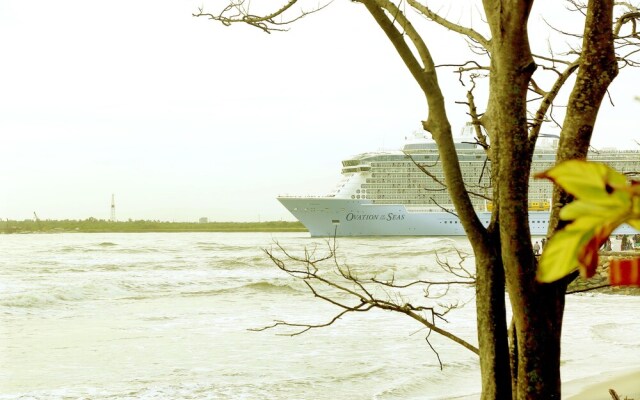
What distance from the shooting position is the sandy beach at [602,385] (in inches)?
237

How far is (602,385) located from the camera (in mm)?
6371

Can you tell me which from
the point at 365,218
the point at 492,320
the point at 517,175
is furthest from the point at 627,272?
the point at 365,218

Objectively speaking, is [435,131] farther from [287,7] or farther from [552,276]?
[552,276]

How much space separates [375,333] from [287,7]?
8.54m

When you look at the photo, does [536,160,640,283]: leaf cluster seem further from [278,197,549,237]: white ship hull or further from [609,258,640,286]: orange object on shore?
[278,197,549,237]: white ship hull

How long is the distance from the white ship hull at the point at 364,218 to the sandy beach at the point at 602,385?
130 ft

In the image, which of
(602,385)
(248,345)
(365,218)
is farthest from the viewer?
(365,218)

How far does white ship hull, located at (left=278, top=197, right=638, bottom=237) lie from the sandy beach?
130 feet

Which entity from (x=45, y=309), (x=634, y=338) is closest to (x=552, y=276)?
(x=634, y=338)

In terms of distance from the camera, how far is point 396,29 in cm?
154

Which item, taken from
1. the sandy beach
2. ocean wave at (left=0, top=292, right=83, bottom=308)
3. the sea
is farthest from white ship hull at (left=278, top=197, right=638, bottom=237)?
the sandy beach

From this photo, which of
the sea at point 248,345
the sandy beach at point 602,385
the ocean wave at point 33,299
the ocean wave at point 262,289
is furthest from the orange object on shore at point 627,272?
the ocean wave at point 262,289

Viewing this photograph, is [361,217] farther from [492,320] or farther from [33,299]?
[492,320]

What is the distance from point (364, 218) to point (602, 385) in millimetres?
Result: 41789
